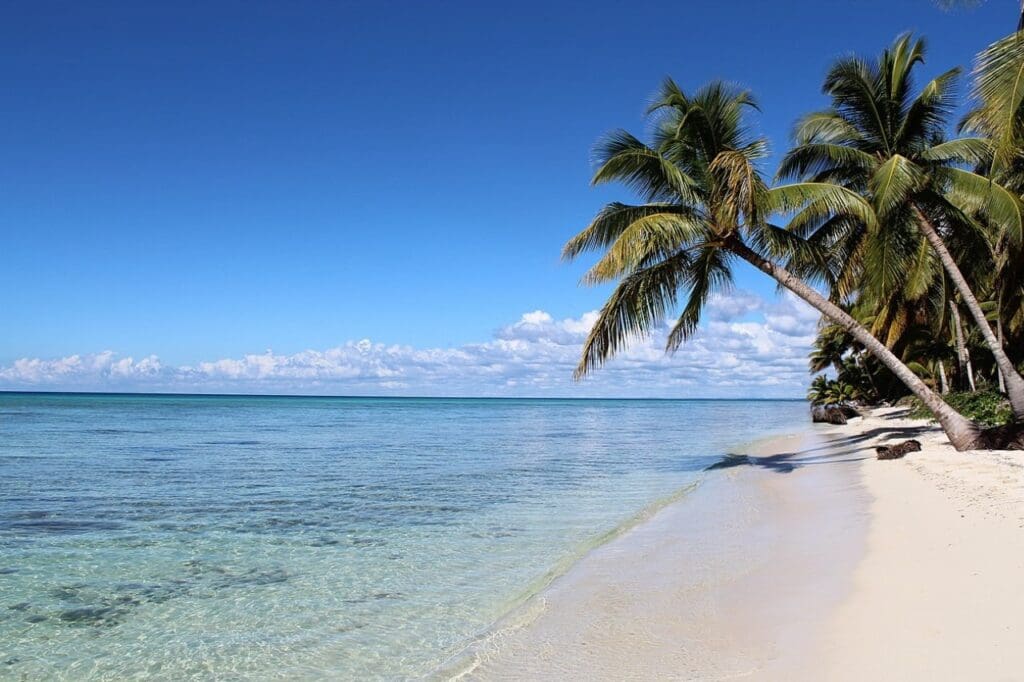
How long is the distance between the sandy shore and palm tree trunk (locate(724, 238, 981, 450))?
3.53 m

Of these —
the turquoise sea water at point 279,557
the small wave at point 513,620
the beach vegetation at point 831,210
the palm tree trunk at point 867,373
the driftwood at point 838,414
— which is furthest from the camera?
the palm tree trunk at point 867,373

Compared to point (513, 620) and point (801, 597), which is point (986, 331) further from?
point (513, 620)

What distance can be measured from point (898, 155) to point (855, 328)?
3876 mm

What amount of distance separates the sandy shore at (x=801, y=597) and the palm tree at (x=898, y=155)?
20.5 feet

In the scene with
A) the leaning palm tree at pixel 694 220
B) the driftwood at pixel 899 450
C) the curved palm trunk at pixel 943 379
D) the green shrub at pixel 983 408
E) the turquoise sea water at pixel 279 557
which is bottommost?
the turquoise sea water at pixel 279 557

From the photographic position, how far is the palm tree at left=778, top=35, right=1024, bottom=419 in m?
14.9

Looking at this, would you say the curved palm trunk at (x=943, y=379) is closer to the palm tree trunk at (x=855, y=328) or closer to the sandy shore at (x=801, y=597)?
the palm tree trunk at (x=855, y=328)

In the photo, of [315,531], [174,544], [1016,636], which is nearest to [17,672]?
[174,544]

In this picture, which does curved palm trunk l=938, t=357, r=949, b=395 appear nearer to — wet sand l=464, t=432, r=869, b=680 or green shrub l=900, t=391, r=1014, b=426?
green shrub l=900, t=391, r=1014, b=426

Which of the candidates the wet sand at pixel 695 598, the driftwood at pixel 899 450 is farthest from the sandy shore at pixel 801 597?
the driftwood at pixel 899 450

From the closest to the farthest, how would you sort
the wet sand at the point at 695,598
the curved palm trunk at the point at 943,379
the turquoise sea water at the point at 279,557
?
the wet sand at the point at 695,598
the turquoise sea water at the point at 279,557
the curved palm trunk at the point at 943,379

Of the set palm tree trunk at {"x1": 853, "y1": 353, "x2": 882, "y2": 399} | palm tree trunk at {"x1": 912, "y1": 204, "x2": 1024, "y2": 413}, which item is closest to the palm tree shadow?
palm tree trunk at {"x1": 912, "y1": 204, "x2": 1024, "y2": 413}

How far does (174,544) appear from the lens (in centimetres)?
898

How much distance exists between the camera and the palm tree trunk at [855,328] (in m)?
14.0
